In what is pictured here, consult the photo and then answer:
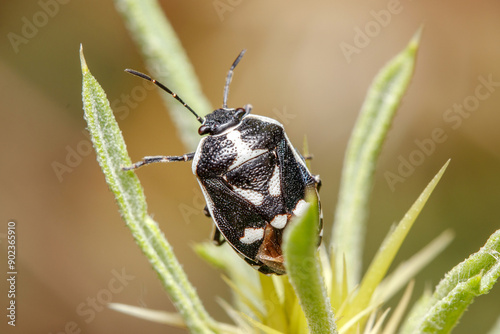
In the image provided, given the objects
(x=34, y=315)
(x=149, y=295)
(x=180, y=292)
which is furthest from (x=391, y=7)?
(x=34, y=315)

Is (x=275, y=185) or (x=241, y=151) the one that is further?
(x=241, y=151)

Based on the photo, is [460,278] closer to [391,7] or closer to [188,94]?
[188,94]

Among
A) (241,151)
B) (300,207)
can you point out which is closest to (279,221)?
(300,207)

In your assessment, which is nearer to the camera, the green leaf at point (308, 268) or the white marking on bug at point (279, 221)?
the green leaf at point (308, 268)

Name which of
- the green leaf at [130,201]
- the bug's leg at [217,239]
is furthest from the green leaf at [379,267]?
the bug's leg at [217,239]

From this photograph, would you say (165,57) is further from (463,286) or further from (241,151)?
(463,286)

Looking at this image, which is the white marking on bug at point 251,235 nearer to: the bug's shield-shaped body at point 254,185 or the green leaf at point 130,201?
the bug's shield-shaped body at point 254,185

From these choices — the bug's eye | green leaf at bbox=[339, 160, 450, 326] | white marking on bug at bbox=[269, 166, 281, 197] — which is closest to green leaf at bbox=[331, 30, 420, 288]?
green leaf at bbox=[339, 160, 450, 326]
